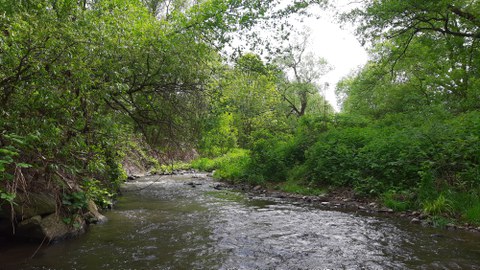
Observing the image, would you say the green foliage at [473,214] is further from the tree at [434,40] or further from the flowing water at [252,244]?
the tree at [434,40]

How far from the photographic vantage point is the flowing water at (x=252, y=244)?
6305mm

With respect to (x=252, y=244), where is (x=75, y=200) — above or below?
above

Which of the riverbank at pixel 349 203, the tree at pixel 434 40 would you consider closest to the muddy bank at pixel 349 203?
the riverbank at pixel 349 203

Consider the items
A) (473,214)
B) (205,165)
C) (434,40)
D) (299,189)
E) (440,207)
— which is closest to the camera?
(473,214)

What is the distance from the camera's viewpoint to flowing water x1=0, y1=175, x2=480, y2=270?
20.7 ft

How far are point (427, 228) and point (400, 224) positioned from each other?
2.34ft

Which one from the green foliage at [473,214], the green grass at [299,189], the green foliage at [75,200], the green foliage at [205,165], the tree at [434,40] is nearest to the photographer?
the green foliage at [75,200]

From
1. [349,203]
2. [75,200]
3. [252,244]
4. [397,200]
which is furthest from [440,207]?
[75,200]

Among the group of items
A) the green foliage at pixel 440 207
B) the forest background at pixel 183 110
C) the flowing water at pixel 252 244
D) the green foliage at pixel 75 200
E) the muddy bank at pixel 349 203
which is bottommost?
the flowing water at pixel 252 244

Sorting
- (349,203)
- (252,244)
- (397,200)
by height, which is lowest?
(252,244)

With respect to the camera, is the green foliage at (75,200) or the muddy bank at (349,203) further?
the muddy bank at (349,203)

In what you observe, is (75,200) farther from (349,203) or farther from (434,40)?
(434,40)

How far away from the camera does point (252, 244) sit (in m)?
7.59

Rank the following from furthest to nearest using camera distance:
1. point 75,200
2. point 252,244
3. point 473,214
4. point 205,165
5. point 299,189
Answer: point 205,165 → point 299,189 → point 473,214 → point 75,200 → point 252,244
